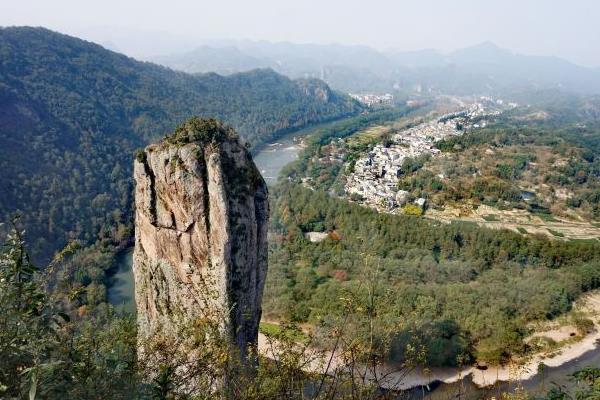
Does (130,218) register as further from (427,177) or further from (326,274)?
(427,177)

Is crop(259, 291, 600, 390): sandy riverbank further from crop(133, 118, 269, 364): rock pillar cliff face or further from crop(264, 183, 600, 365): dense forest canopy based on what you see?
crop(133, 118, 269, 364): rock pillar cliff face

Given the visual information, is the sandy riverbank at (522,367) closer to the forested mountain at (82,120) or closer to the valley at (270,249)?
A: the valley at (270,249)

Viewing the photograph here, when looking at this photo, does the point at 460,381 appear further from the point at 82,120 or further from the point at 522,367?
the point at 82,120

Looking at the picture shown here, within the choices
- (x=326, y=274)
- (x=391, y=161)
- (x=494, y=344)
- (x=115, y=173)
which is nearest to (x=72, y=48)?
(x=115, y=173)

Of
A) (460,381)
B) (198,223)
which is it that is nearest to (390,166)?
(198,223)

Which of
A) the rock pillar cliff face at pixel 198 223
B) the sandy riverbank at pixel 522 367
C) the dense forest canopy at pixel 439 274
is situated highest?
the rock pillar cliff face at pixel 198 223

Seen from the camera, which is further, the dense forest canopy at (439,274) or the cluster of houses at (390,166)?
the cluster of houses at (390,166)

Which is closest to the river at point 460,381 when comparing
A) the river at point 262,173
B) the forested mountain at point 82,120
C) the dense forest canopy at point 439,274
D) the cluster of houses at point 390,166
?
the river at point 262,173
